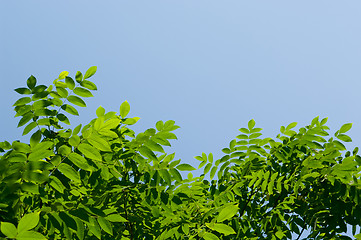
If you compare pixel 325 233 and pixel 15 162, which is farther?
pixel 325 233

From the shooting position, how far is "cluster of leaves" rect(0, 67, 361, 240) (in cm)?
355

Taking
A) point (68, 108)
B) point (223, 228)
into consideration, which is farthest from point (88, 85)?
point (223, 228)

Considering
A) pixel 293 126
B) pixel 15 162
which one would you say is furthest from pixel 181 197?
pixel 293 126

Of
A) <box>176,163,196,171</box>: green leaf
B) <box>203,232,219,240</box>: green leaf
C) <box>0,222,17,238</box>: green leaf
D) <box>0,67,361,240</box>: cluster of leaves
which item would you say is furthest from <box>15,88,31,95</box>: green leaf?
<box>203,232,219,240</box>: green leaf

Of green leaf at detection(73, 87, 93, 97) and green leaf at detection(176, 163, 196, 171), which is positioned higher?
green leaf at detection(73, 87, 93, 97)

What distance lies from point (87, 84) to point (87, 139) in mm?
1218

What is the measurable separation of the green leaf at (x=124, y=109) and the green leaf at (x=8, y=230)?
2.22m

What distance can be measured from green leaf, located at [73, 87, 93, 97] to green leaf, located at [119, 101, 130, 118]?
42 centimetres

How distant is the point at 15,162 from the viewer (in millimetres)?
3662

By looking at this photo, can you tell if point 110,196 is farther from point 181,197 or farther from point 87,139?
point 87,139

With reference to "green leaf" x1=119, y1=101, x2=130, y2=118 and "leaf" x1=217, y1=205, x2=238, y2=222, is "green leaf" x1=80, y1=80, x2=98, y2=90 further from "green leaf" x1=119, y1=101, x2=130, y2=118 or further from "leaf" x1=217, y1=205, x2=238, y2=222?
"leaf" x1=217, y1=205, x2=238, y2=222

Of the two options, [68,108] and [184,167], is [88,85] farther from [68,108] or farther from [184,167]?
[184,167]

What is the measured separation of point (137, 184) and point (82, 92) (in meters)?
1.24

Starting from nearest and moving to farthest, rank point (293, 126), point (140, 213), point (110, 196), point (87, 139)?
point (87, 139) → point (110, 196) → point (140, 213) → point (293, 126)
